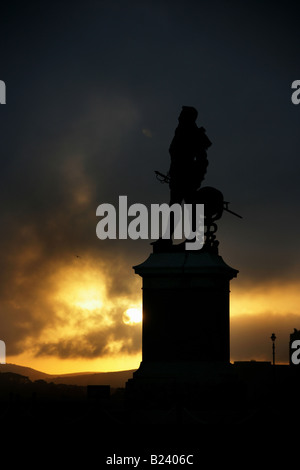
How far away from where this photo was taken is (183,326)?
25.5 metres

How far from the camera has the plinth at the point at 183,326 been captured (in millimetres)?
25125

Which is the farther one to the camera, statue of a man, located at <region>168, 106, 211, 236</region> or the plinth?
statue of a man, located at <region>168, 106, 211, 236</region>

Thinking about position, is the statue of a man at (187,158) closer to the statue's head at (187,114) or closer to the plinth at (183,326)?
the statue's head at (187,114)

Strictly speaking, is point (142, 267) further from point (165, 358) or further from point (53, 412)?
point (53, 412)

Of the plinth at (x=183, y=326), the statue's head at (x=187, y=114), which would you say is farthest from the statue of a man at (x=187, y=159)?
the plinth at (x=183, y=326)

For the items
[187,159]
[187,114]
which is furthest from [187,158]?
[187,114]

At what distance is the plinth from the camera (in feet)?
82.4

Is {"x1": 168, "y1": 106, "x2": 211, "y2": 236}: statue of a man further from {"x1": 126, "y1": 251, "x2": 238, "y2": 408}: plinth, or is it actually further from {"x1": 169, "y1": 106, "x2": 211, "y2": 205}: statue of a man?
{"x1": 126, "y1": 251, "x2": 238, "y2": 408}: plinth

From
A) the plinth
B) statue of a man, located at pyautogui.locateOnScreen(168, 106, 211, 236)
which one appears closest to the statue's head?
statue of a man, located at pyautogui.locateOnScreen(168, 106, 211, 236)

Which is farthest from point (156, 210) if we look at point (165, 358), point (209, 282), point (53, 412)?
point (53, 412)

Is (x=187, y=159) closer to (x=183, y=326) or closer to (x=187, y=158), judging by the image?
(x=187, y=158)

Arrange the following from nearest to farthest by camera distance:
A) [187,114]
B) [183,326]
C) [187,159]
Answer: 1. [183,326]
2. [187,159]
3. [187,114]

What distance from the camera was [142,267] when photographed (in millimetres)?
26141

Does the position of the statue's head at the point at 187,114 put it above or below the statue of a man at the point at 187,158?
above
